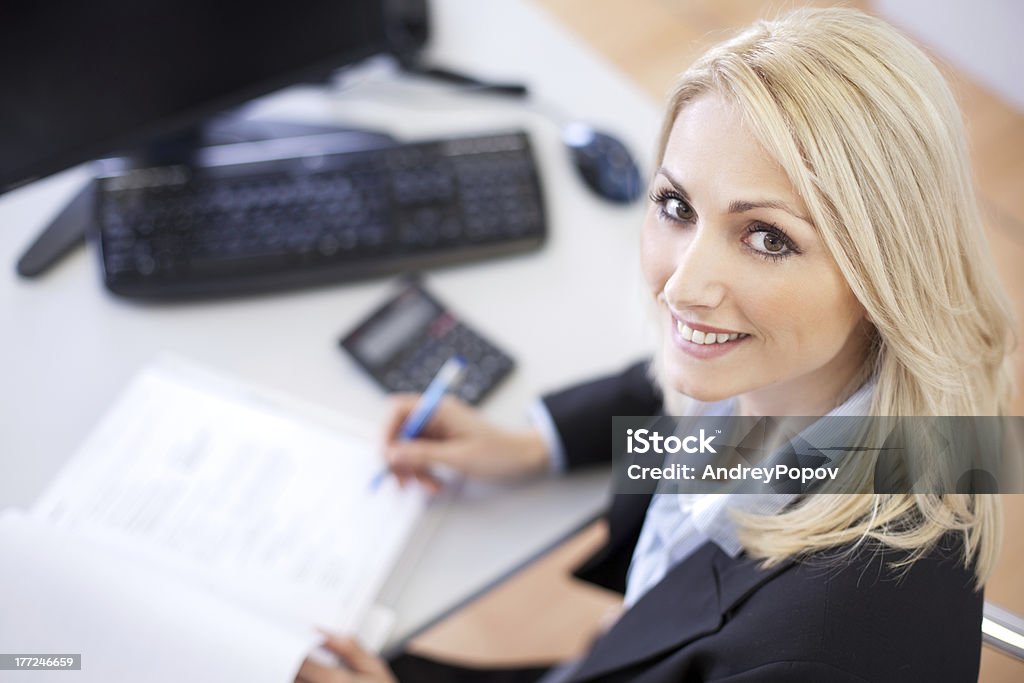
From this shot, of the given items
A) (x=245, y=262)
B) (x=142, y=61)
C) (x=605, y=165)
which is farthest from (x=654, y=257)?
(x=142, y=61)

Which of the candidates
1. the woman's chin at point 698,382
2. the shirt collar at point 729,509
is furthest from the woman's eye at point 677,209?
the shirt collar at point 729,509

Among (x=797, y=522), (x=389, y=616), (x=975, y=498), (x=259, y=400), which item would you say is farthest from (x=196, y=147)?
(x=975, y=498)

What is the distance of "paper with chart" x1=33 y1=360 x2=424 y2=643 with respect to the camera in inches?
32.0

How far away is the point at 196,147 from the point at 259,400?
39cm

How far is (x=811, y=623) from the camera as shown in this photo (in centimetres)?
67

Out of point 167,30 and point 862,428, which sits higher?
point 167,30

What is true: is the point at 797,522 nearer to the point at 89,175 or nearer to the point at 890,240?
the point at 890,240

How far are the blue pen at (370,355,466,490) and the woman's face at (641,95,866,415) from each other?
282mm

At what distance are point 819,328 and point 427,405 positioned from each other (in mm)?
413

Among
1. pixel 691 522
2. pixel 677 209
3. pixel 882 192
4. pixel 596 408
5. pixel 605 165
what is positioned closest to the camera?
pixel 882 192

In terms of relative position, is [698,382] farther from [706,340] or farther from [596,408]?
[596,408]

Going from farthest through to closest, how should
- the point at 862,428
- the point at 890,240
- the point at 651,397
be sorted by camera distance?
the point at 651,397, the point at 862,428, the point at 890,240

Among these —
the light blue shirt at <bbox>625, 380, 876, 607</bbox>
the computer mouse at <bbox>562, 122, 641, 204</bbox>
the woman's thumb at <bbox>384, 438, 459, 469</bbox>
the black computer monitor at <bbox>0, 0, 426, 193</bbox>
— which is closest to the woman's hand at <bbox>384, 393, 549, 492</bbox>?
the woman's thumb at <bbox>384, 438, 459, 469</bbox>

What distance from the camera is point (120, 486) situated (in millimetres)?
860
